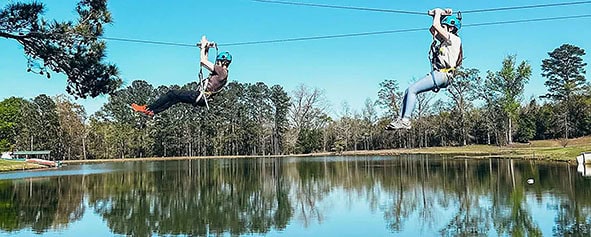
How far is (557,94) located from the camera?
75.1 m

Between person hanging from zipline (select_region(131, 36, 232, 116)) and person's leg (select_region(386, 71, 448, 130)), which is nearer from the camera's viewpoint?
person's leg (select_region(386, 71, 448, 130))

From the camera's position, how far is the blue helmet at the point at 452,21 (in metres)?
7.97

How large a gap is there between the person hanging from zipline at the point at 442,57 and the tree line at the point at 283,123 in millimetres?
53629

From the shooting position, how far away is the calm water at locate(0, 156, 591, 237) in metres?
14.9

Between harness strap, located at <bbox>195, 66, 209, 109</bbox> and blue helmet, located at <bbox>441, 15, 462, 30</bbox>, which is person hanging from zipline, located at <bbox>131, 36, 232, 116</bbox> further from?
blue helmet, located at <bbox>441, 15, 462, 30</bbox>

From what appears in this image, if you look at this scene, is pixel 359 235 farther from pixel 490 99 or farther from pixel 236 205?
pixel 490 99

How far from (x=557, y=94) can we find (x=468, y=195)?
62867mm

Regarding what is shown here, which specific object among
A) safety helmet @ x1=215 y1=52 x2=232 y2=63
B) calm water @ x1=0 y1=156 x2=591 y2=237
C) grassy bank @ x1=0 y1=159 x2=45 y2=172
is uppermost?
safety helmet @ x1=215 y1=52 x2=232 y2=63

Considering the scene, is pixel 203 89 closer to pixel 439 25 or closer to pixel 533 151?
pixel 439 25

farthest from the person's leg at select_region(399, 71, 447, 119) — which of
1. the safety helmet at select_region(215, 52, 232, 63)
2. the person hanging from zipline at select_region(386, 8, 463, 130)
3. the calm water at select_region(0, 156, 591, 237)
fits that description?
the calm water at select_region(0, 156, 591, 237)

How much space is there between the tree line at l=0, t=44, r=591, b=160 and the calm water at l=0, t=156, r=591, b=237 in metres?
36.7

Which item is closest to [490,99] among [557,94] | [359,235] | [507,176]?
[557,94]

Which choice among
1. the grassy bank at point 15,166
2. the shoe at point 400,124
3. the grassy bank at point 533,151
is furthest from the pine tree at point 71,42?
the grassy bank at point 15,166

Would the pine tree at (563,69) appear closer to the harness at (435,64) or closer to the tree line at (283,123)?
the tree line at (283,123)
